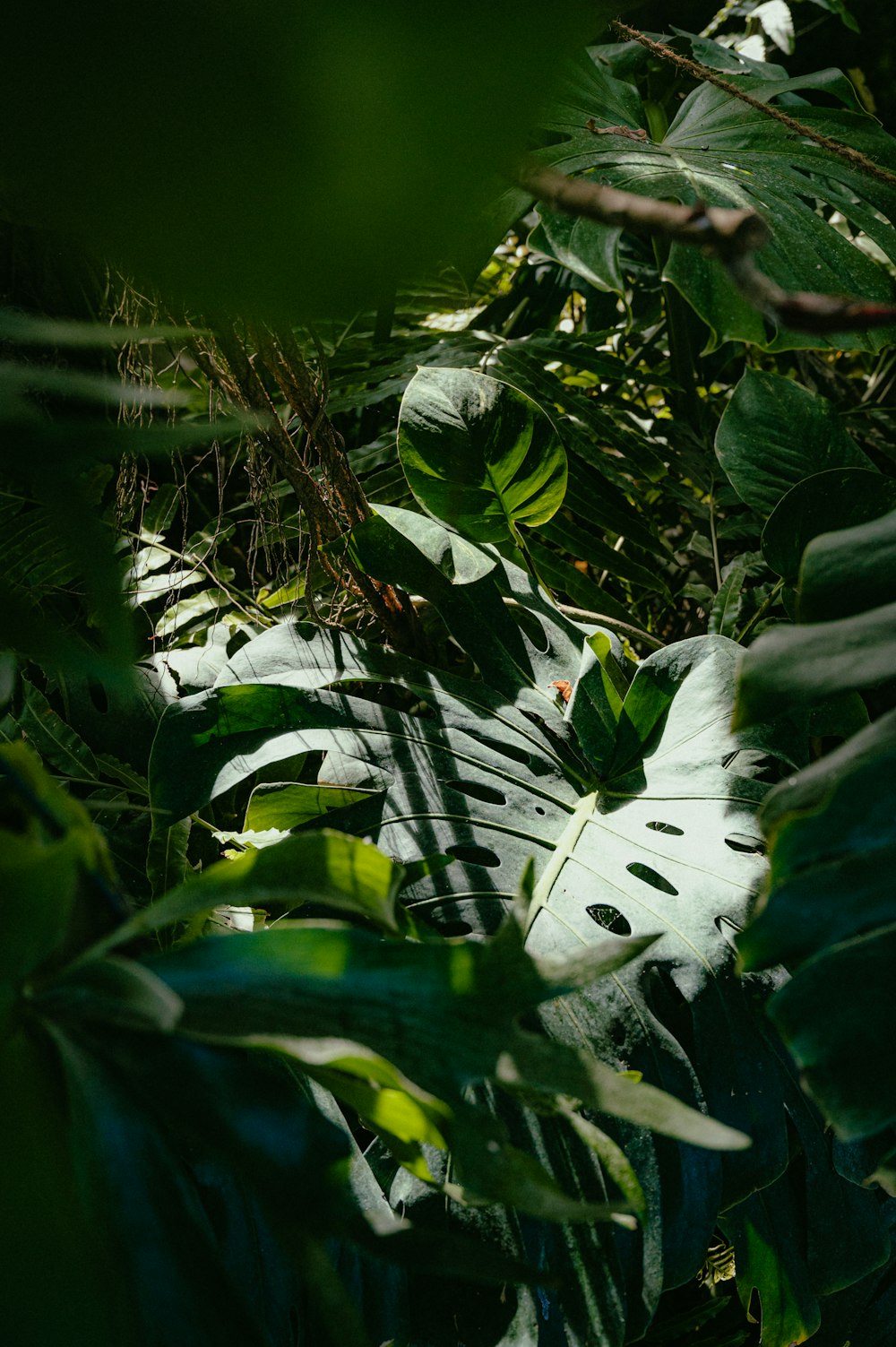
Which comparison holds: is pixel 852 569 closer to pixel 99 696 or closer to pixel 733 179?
pixel 733 179

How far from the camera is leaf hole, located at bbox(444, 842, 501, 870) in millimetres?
776

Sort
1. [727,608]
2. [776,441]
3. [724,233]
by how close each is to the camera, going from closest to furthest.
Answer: [724,233], [776,441], [727,608]

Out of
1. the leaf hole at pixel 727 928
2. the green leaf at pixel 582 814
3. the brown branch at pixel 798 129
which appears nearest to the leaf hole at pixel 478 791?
the green leaf at pixel 582 814

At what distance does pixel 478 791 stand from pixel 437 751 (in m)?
0.09

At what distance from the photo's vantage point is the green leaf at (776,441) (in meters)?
0.91

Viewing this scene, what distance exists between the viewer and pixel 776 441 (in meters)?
0.92

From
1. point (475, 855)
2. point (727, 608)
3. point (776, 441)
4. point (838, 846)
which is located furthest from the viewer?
point (727, 608)

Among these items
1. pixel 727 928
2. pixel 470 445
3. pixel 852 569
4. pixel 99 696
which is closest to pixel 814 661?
pixel 852 569

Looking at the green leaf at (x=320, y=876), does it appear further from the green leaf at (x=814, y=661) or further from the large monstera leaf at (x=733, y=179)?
the large monstera leaf at (x=733, y=179)

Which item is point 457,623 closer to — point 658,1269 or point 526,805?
point 526,805

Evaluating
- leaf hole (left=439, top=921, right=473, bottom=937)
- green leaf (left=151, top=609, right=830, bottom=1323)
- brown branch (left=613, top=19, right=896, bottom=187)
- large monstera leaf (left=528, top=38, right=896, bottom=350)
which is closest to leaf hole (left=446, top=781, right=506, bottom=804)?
green leaf (left=151, top=609, right=830, bottom=1323)

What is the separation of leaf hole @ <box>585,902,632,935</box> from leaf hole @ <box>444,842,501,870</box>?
10 centimetres

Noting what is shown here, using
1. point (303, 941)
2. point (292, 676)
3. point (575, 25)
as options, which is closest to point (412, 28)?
point (575, 25)

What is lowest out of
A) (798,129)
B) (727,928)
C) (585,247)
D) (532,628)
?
(727,928)
